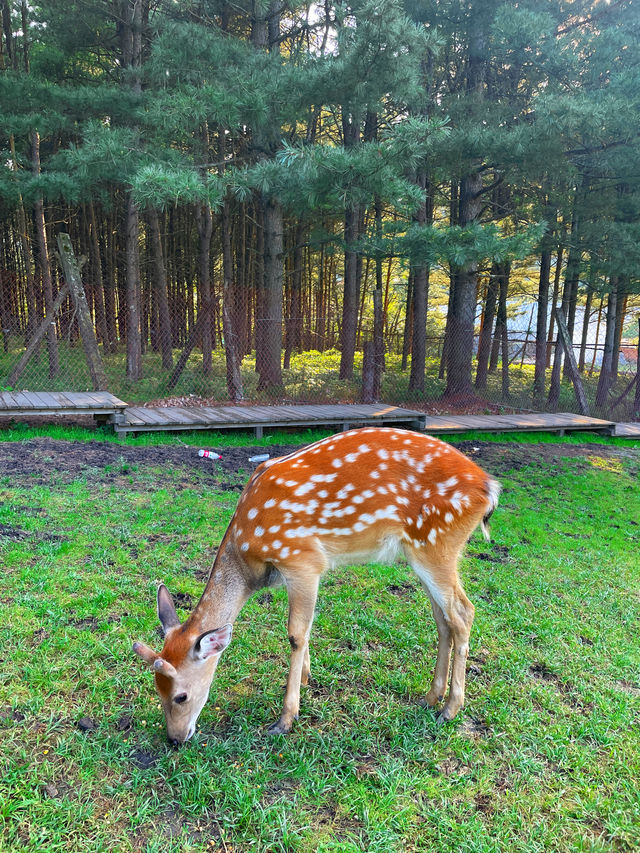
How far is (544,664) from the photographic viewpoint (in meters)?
3.19

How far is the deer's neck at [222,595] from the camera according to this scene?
250cm

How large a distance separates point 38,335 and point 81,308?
2.42 ft

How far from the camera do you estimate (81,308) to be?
860 centimetres

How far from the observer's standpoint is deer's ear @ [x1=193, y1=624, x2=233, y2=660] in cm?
229

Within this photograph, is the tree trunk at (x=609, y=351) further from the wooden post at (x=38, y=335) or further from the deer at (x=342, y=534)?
the deer at (x=342, y=534)

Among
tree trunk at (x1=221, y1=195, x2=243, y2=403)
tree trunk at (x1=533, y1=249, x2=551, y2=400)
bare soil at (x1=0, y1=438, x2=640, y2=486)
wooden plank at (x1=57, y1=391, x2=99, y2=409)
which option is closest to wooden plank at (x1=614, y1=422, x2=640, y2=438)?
tree trunk at (x1=533, y1=249, x2=551, y2=400)

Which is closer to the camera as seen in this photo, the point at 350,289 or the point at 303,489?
the point at 303,489

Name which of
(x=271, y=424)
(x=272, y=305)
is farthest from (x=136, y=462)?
(x=272, y=305)

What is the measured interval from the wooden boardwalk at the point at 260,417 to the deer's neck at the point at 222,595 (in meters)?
5.48

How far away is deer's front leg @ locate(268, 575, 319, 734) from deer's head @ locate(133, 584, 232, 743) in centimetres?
35

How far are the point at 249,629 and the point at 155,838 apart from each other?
1.42 meters

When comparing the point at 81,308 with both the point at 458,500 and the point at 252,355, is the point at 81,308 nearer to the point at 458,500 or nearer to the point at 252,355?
the point at 252,355

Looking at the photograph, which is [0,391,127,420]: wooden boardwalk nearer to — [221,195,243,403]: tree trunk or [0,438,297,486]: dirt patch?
[0,438,297,486]: dirt patch

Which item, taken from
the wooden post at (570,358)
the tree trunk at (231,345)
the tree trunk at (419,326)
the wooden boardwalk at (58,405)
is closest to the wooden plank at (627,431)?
the wooden post at (570,358)
